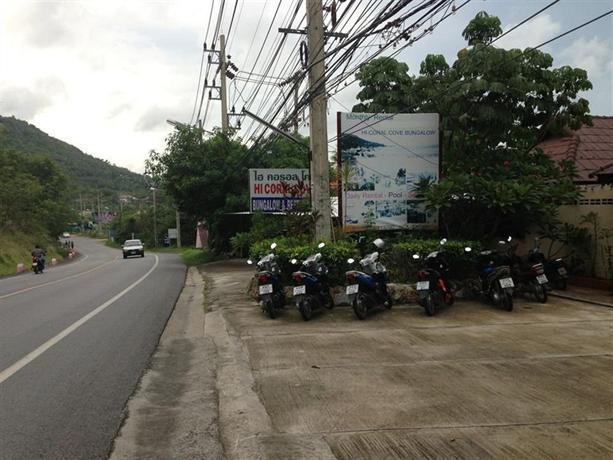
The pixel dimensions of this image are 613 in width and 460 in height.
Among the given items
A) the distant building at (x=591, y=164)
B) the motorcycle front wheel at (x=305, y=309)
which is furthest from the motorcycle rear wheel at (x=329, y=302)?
the distant building at (x=591, y=164)

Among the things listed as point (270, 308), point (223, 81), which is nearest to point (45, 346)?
point (270, 308)

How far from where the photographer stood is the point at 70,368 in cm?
684

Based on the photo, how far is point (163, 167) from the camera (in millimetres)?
30094

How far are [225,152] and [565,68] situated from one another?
59.2 ft

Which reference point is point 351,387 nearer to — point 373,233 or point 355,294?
point 355,294

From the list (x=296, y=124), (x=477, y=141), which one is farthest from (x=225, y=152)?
(x=477, y=141)

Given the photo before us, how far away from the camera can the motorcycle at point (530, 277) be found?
Result: 34.1 ft

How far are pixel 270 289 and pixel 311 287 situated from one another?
0.73 m

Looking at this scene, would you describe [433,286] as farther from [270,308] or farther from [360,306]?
[270,308]

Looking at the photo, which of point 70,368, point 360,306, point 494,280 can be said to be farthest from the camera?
point 494,280

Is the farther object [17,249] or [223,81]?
[17,249]

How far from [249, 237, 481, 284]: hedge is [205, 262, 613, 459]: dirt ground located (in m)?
1.83

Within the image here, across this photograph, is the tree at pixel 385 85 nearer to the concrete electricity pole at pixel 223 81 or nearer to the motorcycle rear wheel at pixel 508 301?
the motorcycle rear wheel at pixel 508 301

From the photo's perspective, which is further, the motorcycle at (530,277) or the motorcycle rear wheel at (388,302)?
the motorcycle at (530,277)
